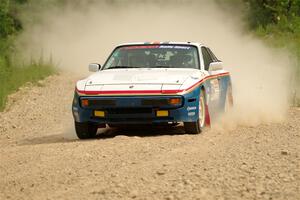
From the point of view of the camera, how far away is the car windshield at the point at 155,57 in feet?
38.4

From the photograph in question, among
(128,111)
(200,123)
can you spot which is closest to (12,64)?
(200,123)

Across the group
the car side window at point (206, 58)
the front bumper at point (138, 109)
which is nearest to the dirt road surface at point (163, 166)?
the front bumper at point (138, 109)

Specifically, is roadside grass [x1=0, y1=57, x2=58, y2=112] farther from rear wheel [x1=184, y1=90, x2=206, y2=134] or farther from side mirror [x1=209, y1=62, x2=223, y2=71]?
rear wheel [x1=184, y1=90, x2=206, y2=134]

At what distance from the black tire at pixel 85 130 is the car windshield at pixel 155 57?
1234 mm

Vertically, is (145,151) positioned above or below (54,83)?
above

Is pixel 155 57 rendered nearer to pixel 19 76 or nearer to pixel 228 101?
pixel 228 101

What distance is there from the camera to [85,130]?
10.9 meters

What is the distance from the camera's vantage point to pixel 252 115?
12852 millimetres

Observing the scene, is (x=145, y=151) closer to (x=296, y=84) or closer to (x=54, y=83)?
(x=296, y=84)

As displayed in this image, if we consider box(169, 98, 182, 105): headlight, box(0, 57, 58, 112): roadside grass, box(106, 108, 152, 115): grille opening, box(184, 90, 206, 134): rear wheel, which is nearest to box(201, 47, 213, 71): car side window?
box(184, 90, 206, 134): rear wheel

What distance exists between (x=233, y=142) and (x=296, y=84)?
31.3 feet

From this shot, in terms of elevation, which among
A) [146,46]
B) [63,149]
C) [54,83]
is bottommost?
[54,83]

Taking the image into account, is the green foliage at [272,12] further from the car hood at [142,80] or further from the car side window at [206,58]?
the car hood at [142,80]

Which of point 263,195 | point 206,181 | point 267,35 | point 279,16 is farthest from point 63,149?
point 279,16
